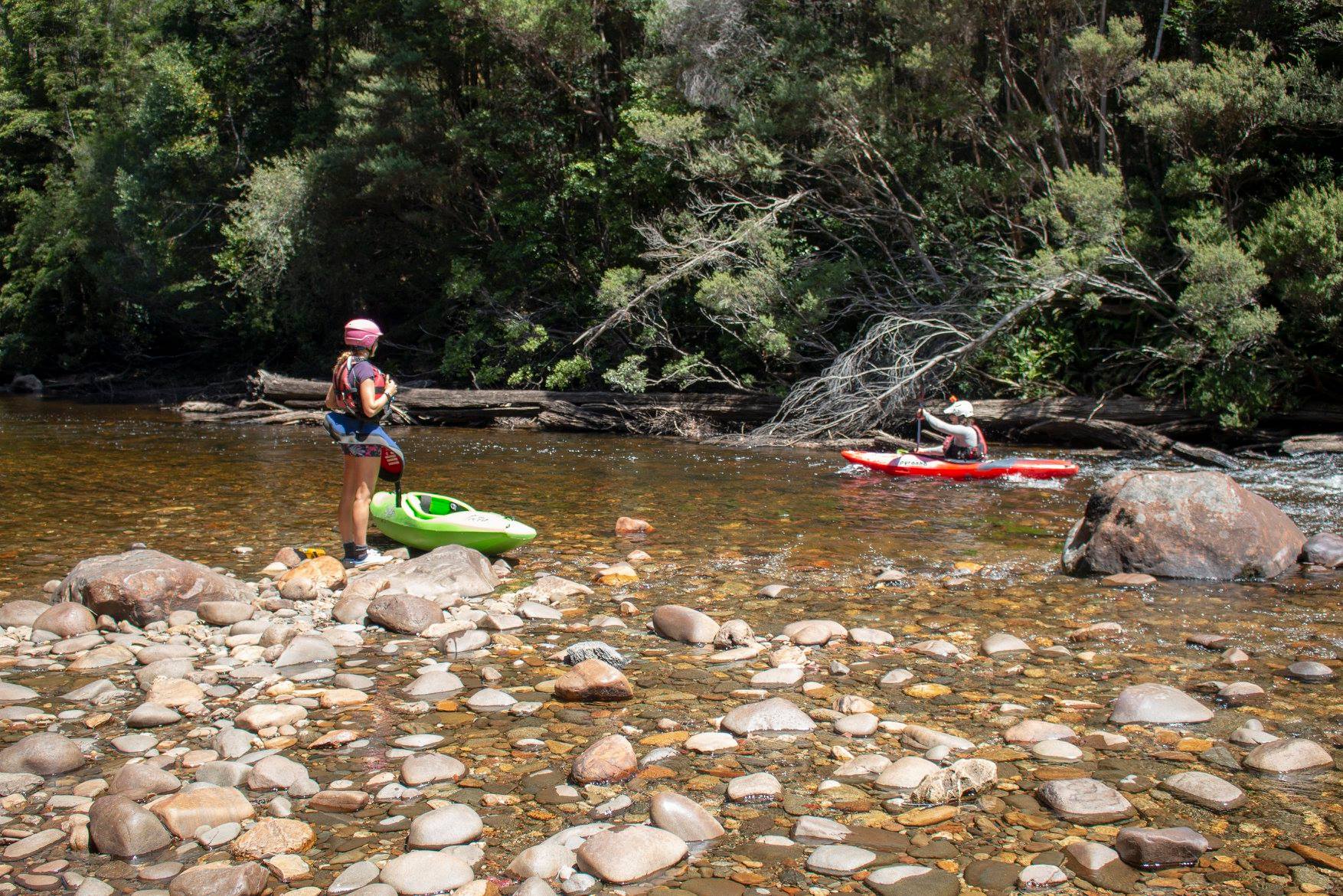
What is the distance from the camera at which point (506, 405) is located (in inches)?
735

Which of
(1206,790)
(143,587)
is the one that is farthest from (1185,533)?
(143,587)

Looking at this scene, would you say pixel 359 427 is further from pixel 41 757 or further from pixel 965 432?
pixel 965 432

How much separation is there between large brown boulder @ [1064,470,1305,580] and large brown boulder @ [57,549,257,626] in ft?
17.4

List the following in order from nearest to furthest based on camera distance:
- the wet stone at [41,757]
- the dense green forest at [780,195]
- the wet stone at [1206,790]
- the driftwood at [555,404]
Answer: the wet stone at [1206,790] → the wet stone at [41,757] → the dense green forest at [780,195] → the driftwood at [555,404]

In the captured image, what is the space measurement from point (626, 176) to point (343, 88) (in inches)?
352

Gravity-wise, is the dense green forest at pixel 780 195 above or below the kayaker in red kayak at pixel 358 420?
above

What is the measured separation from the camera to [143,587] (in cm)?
536

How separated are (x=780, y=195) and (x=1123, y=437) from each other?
25.3 feet

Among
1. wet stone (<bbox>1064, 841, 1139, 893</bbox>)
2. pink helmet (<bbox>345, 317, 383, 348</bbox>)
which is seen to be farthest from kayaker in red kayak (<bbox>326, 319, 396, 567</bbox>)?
wet stone (<bbox>1064, 841, 1139, 893</bbox>)

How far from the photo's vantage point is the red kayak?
1122 cm

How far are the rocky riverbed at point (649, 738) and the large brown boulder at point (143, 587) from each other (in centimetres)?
2

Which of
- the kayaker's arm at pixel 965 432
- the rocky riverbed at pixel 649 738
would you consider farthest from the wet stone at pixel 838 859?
the kayaker's arm at pixel 965 432

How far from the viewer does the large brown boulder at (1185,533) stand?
20.9ft

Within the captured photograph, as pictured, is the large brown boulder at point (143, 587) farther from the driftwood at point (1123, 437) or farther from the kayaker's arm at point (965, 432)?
the driftwood at point (1123, 437)
